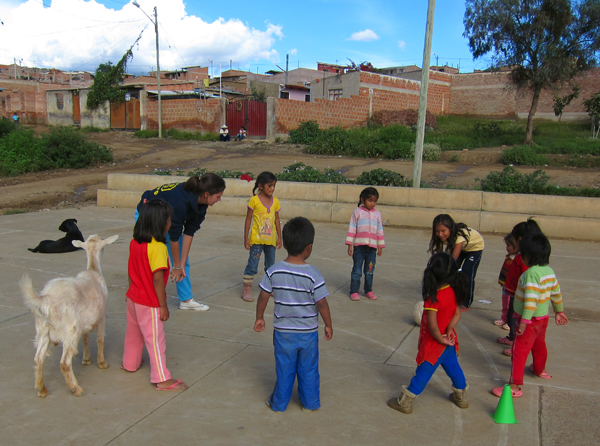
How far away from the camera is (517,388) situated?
3598 mm

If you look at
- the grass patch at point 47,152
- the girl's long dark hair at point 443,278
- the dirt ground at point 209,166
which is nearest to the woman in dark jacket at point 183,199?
the girl's long dark hair at point 443,278

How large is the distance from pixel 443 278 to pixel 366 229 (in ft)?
8.29

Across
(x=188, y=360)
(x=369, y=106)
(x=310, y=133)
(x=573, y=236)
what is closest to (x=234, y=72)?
(x=369, y=106)

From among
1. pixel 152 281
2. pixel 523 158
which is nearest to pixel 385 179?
pixel 152 281

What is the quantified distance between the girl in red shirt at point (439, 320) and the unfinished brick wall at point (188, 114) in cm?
2744

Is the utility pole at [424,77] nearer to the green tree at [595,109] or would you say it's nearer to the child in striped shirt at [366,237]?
the child in striped shirt at [366,237]

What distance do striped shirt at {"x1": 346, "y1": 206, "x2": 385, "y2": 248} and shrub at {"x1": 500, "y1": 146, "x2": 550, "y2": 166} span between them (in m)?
15.9

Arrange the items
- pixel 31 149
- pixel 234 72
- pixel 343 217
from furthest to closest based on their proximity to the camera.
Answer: pixel 234 72
pixel 31 149
pixel 343 217

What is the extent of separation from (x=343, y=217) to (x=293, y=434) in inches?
315

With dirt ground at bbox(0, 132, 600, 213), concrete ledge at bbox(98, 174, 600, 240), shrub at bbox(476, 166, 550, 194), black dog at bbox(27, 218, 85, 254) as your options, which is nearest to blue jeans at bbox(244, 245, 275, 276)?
black dog at bbox(27, 218, 85, 254)

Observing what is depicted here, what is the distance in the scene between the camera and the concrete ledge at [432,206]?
9703mm

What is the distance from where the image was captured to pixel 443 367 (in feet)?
10.9

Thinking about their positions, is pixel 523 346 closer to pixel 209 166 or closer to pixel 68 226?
pixel 68 226

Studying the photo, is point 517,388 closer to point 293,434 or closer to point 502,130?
point 293,434
